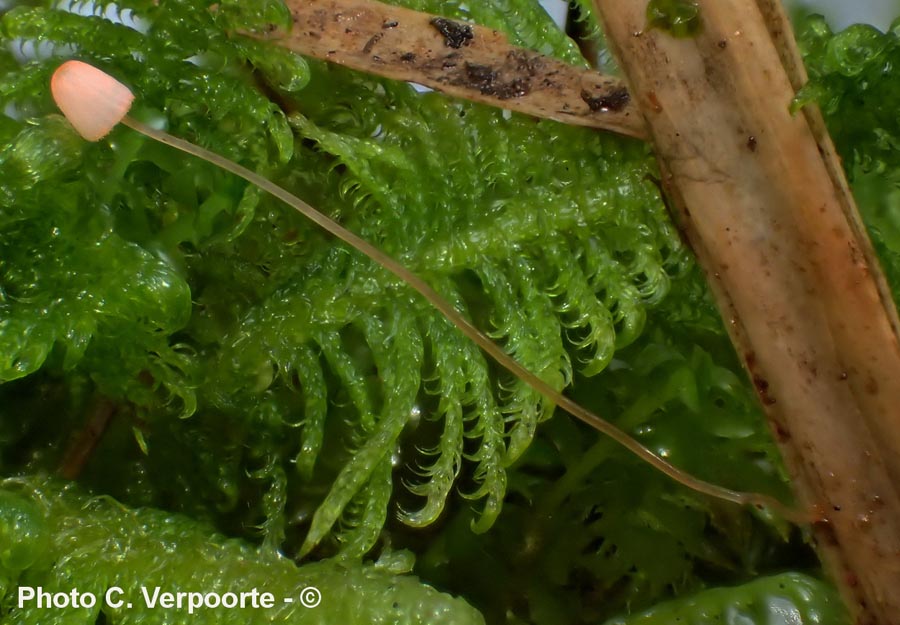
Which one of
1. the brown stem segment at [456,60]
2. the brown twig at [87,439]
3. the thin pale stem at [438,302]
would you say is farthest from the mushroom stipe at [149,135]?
the brown twig at [87,439]

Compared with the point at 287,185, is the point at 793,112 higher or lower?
higher

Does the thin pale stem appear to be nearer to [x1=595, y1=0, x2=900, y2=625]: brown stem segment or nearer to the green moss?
[x1=595, y1=0, x2=900, y2=625]: brown stem segment

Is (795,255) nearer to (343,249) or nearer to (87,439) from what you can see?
(343,249)

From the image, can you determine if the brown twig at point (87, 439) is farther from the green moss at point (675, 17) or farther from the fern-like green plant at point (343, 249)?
the green moss at point (675, 17)

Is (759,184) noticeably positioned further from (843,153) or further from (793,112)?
(843,153)

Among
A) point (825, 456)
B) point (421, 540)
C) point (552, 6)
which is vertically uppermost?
point (552, 6)

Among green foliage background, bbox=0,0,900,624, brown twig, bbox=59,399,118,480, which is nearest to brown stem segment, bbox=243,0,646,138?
green foliage background, bbox=0,0,900,624

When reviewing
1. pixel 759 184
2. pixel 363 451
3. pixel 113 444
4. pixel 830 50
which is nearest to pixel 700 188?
pixel 759 184
